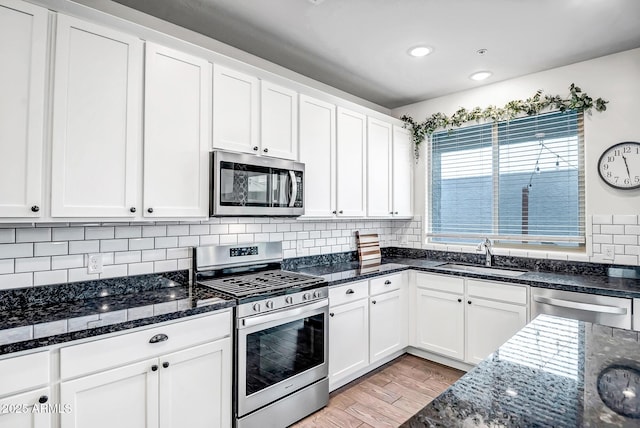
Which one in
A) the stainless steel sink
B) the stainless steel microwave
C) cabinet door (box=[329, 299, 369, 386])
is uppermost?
the stainless steel microwave

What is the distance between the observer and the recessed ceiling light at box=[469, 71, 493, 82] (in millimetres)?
3238

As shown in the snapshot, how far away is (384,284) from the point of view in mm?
3174

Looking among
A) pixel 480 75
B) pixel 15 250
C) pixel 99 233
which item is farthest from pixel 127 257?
pixel 480 75

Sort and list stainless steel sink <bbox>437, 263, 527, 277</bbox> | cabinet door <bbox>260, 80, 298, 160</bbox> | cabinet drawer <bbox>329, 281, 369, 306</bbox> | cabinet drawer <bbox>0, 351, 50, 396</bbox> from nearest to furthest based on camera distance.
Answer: cabinet drawer <bbox>0, 351, 50, 396</bbox> < cabinet door <bbox>260, 80, 298, 160</bbox> < cabinet drawer <bbox>329, 281, 369, 306</bbox> < stainless steel sink <bbox>437, 263, 527, 277</bbox>

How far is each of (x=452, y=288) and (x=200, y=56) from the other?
2825mm

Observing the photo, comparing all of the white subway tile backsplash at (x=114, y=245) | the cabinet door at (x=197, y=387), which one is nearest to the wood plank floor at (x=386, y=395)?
the cabinet door at (x=197, y=387)

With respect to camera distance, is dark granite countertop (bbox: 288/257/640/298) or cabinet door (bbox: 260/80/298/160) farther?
cabinet door (bbox: 260/80/298/160)

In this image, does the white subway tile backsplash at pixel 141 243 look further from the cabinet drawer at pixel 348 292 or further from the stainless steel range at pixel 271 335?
the cabinet drawer at pixel 348 292

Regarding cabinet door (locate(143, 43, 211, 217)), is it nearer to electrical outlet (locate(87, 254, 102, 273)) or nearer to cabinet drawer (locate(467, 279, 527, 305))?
electrical outlet (locate(87, 254, 102, 273))

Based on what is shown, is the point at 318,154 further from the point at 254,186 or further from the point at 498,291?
the point at 498,291

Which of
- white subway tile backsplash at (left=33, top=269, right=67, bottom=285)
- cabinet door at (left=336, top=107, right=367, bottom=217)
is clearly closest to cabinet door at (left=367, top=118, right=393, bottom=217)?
cabinet door at (left=336, top=107, right=367, bottom=217)

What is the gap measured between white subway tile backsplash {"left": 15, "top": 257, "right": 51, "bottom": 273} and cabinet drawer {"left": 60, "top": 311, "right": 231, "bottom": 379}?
69 cm

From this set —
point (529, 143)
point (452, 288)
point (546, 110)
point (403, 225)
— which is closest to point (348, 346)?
point (452, 288)

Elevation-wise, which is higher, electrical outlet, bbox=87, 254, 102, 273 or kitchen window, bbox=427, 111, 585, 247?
kitchen window, bbox=427, 111, 585, 247
